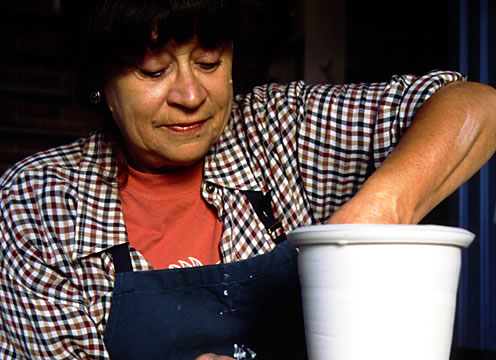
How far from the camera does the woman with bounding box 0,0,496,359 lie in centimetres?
121

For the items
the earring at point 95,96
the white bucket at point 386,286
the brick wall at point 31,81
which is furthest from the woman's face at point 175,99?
the brick wall at point 31,81

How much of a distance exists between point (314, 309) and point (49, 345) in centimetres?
68

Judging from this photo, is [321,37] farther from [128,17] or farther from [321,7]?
[128,17]

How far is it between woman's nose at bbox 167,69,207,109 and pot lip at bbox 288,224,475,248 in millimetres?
583

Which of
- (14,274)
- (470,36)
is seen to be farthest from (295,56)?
(14,274)

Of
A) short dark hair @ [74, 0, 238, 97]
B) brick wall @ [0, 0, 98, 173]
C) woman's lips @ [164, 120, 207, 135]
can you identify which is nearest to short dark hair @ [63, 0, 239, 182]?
short dark hair @ [74, 0, 238, 97]

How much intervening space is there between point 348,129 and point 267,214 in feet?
0.87

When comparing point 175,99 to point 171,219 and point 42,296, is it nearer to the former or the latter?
point 171,219

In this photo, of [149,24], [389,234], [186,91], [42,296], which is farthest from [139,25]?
[389,234]

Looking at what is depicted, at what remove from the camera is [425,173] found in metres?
0.95

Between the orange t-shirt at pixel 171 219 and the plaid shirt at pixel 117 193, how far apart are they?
4cm

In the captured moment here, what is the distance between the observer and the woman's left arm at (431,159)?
0.85 metres

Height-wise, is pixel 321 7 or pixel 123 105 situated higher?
pixel 321 7

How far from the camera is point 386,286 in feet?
2.31
